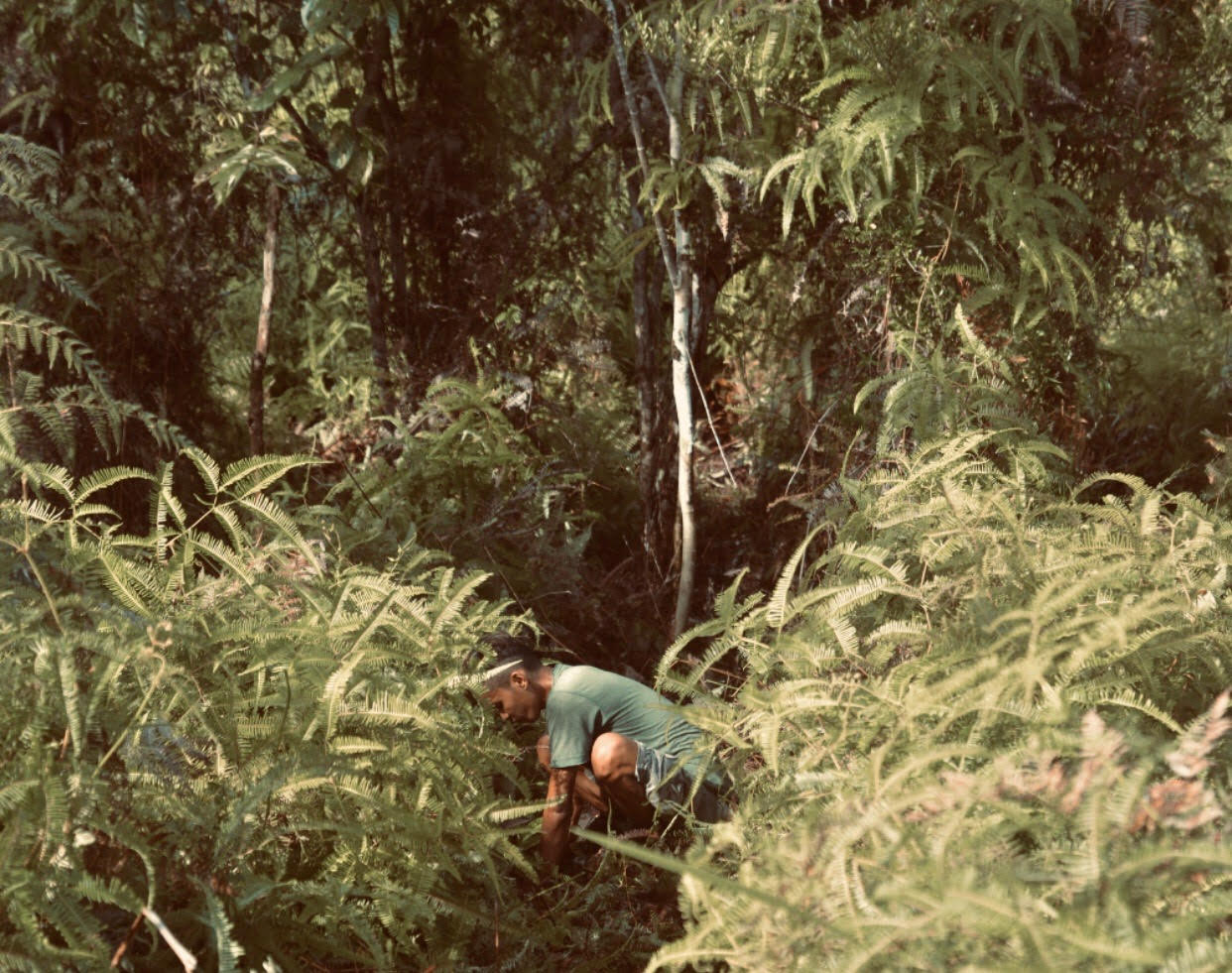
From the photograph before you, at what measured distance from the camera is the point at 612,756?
3.43 m

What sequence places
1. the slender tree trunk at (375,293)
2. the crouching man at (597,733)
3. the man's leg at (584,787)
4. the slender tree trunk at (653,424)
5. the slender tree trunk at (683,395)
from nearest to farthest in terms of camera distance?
1. the crouching man at (597,733)
2. the man's leg at (584,787)
3. the slender tree trunk at (683,395)
4. the slender tree trunk at (653,424)
5. the slender tree trunk at (375,293)

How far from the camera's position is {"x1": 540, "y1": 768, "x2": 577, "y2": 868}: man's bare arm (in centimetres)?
326

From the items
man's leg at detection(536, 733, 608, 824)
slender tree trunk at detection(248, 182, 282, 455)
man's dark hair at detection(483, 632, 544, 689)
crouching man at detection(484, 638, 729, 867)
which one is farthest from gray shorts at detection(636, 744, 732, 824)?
slender tree trunk at detection(248, 182, 282, 455)

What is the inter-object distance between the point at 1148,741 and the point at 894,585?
3.10 ft

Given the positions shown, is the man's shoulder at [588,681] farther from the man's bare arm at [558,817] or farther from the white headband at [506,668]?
the man's bare arm at [558,817]

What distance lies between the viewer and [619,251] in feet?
14.4

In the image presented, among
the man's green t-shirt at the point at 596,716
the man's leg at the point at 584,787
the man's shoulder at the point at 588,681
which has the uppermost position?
the man's shoulder at the point at 588,681

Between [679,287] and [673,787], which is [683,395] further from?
[673,787]

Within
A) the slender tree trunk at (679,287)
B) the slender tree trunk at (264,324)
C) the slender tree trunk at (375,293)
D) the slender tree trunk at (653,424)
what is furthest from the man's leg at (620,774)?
the slender tree trunk at (375,293)

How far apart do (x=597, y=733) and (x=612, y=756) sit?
11cm

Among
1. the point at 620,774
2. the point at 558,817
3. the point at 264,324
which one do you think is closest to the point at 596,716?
the point at 620,774

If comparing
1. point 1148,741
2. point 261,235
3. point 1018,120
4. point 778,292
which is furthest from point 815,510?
point 261,235

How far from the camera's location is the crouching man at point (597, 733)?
11.0 feet

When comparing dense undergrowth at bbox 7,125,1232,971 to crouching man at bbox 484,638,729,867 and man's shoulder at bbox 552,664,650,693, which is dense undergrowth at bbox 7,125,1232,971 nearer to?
crouching man at bbox 484,638,729,867
